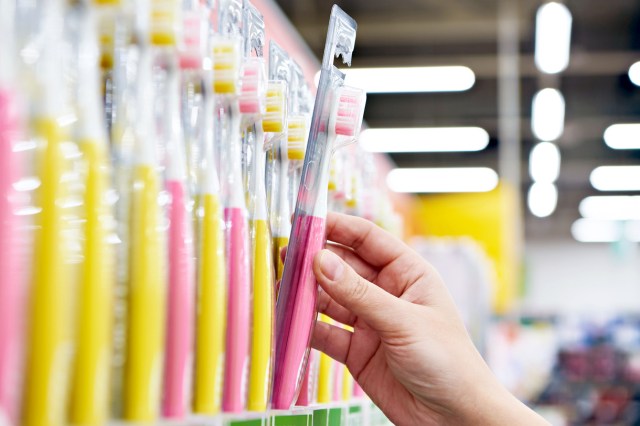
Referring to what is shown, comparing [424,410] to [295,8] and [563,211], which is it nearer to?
[295,8]

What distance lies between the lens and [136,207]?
796 millimetres

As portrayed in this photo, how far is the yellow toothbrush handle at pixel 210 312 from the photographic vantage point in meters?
0.89

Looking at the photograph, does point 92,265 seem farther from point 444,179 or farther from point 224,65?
point 444,179

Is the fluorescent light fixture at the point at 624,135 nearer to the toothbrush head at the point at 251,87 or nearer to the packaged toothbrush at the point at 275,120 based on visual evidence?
the packaged toothbrush at the point at 275,120

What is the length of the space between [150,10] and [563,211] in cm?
1861

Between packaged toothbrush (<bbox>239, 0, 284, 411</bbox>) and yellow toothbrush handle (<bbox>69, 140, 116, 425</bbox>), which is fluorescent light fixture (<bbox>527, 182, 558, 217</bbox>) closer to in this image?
packaged toothbrush (<bbox>239, 0, 284, 411</bbox>)

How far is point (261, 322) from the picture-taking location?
1032 mm

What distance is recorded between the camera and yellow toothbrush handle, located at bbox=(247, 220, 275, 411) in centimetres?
102

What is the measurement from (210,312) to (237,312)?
7 cm

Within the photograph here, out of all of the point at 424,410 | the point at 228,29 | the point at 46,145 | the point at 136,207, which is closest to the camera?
the point at 46,145

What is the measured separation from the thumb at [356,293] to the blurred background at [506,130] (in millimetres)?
4021

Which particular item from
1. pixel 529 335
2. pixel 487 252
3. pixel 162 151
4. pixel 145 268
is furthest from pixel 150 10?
pixel 529 335

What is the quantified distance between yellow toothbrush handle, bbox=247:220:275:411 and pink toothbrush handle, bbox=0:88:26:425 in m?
0.40

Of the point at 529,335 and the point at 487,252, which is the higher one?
the point at 487,252
